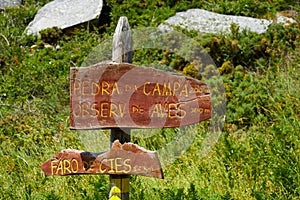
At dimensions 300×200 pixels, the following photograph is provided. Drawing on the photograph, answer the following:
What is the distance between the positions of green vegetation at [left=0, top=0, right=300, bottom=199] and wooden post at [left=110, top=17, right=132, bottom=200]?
2.04ft

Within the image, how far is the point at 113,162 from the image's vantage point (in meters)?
3.33

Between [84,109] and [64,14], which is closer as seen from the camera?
[84,109]

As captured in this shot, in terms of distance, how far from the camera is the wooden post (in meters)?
3.44

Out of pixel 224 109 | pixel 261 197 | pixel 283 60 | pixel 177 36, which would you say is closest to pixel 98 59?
pixel 177 36

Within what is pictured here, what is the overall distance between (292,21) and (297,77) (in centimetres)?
225

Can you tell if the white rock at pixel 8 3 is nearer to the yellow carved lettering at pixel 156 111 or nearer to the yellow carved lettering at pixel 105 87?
the yellow carved lettering at pixel 105 87

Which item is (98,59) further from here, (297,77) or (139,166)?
(139,166)

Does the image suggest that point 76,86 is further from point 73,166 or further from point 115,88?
point 73,166

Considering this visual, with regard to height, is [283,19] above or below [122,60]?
below

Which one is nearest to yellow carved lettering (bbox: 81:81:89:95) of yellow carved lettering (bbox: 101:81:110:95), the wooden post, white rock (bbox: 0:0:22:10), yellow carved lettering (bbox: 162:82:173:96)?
yellow carved lettering (bbox: 101:81:110:95)

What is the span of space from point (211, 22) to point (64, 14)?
9.13ft

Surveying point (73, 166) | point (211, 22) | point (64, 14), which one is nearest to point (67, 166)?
point (73, 166)

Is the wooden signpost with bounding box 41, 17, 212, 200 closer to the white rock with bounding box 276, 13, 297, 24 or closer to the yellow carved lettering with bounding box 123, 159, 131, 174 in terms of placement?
the yellow carved lettering with bounding box 123, 159, 131, 174

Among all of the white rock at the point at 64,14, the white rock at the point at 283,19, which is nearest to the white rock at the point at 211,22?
the white rock at the point at 283,19
